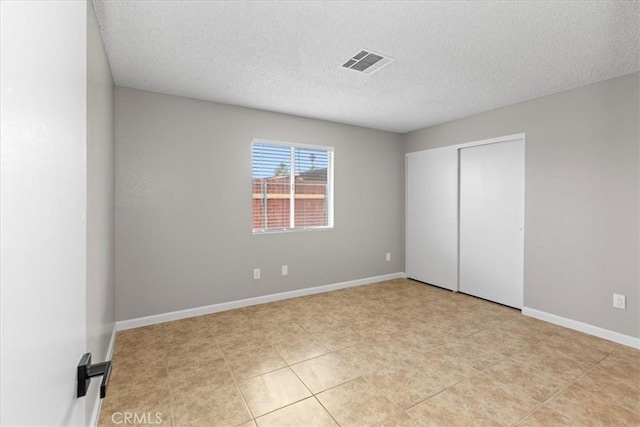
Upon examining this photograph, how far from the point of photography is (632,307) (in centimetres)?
275

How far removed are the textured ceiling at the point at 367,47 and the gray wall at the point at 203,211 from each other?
1.17 ft

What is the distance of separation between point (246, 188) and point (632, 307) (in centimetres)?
412

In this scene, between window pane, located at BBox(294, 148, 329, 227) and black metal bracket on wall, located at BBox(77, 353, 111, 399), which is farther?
window pane, located at BBox(294, 148, 329, 227)

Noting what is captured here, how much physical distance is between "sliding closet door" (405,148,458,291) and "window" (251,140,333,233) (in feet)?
4.94

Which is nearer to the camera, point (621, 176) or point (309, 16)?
point (309, 16)

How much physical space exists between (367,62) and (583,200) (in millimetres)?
2647

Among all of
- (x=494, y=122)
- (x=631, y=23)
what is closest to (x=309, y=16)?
(x=631, y=23)

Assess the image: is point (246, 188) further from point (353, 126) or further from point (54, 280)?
point (54, 280)

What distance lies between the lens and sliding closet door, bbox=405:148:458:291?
14.4 ft

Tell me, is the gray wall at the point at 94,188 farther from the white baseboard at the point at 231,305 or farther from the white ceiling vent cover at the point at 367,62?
the white ceiling vent cover at the point at 367,62

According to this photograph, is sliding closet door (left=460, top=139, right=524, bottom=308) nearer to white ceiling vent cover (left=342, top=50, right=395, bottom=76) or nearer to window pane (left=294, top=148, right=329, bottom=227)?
A: window pane (left=294, top=148, right=329, bottom=227)
